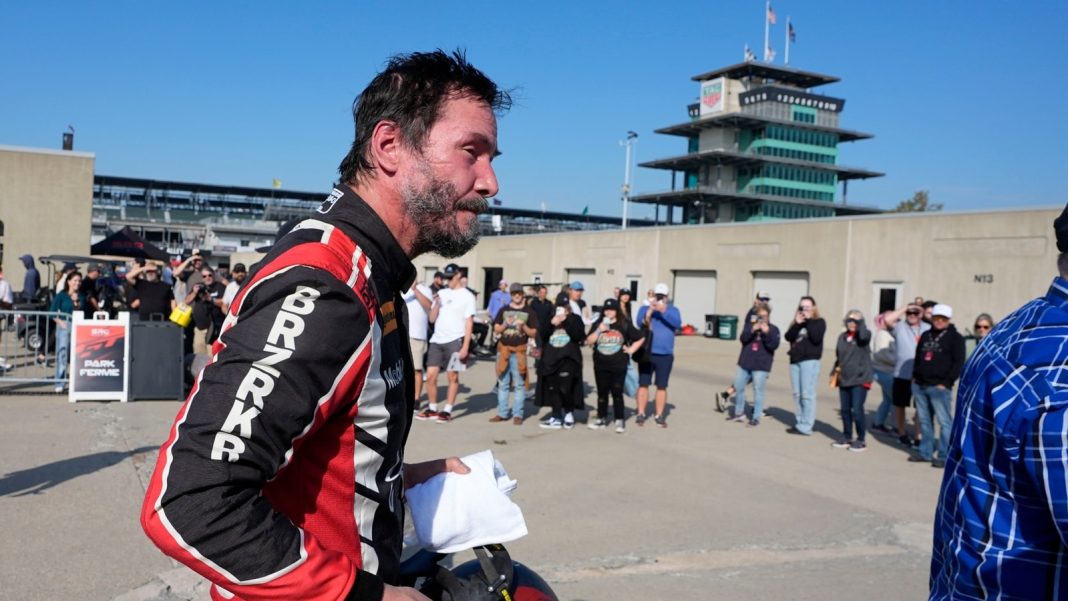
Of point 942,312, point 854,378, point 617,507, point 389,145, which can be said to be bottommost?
point 617,507

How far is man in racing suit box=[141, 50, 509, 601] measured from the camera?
1.22 m

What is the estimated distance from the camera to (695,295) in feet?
107

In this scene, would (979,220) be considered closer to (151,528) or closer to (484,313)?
(484,313)

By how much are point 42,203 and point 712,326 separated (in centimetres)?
2536

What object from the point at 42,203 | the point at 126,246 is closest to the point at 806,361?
the point at 126,246

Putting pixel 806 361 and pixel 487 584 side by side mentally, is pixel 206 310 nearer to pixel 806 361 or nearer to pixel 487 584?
pixel 806 361

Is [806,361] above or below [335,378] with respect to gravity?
below

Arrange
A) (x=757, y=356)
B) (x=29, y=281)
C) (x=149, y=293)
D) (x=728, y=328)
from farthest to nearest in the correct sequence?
(x=728, y=328)
(x=29, y=281)
(x=149, y=293)
(x=757, y=356)

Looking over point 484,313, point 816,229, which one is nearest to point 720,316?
point 816,229

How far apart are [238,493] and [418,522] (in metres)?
0.67

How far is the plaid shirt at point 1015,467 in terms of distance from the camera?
1709 millimetres

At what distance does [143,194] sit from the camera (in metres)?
91.1

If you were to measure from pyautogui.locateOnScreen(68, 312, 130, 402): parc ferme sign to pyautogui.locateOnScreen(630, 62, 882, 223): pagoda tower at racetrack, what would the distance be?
64.8 metres

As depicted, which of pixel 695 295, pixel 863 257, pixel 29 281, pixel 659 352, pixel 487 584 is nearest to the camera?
pixel 487 584
